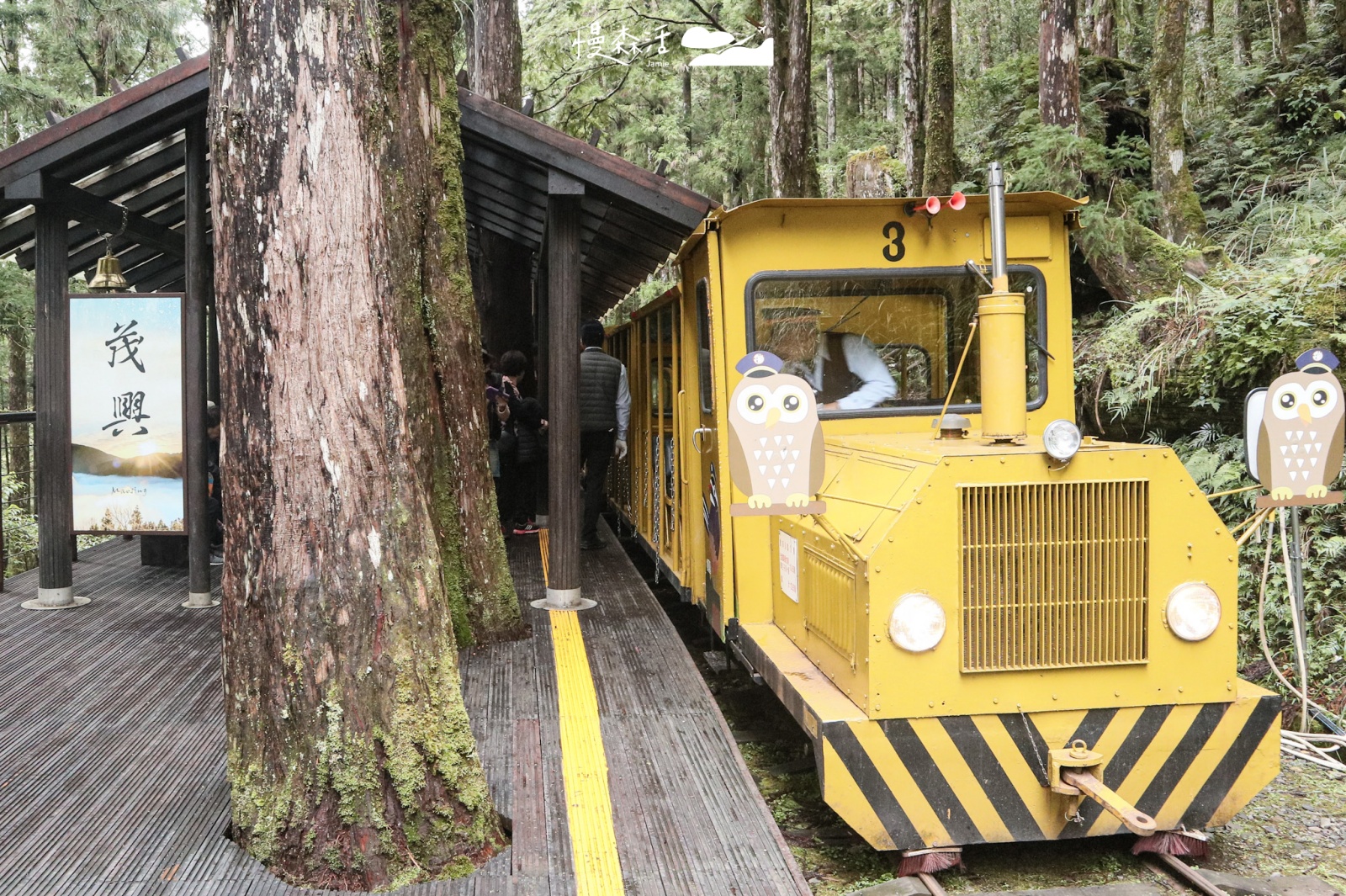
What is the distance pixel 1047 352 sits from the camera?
5.03 meters

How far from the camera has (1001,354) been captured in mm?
4039

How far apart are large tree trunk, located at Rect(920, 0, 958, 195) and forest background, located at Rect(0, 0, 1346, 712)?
0.03 meters

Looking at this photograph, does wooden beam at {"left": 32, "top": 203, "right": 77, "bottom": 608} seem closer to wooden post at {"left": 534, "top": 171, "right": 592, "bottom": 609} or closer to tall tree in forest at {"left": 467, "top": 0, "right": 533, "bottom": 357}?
wooden post at {"left": 534, "top": 171, "right": 592, "bottom": 609}

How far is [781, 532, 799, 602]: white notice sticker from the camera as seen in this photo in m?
4.81

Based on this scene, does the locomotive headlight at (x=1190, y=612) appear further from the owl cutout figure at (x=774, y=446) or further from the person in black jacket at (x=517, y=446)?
the person in black jacket at (x=517, y=446)

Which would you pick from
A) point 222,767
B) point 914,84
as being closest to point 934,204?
point 222,767

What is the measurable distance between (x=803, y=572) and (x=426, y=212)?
307cm

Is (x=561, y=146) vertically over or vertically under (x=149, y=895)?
over

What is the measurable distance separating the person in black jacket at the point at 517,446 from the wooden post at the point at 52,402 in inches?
147

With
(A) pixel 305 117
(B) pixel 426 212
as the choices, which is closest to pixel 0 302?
(B) pixel 426 212

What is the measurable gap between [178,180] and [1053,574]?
A: 24.6ft

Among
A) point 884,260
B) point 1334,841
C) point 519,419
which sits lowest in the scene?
point 1334,841

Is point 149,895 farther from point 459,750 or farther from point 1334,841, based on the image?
point 1334,841

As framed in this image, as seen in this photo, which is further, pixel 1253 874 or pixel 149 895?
pixel 1253 874
